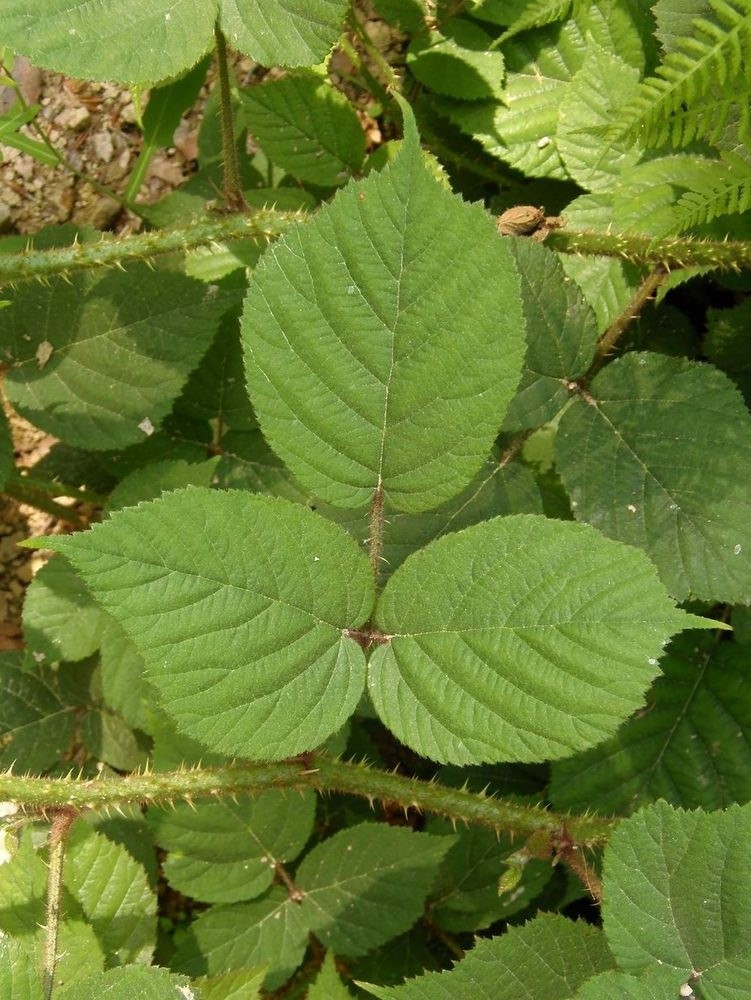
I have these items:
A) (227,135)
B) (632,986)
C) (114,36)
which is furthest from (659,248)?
(632,986)

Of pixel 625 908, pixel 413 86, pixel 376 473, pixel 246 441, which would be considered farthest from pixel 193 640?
pixel 413 86

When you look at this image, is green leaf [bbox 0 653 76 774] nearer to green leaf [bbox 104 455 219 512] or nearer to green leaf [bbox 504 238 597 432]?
green leaf [bbox 104 455 219 512]

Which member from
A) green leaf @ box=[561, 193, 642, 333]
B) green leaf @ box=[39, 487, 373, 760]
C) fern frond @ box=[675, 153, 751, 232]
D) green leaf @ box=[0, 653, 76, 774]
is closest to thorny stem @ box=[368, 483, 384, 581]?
green leaf @ box=[39, 487, 373, 760]

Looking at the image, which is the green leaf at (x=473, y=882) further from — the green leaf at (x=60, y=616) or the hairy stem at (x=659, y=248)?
the hairy stem at (x=659, y=248)

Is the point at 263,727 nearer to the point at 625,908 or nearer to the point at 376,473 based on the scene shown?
the point at 376,473

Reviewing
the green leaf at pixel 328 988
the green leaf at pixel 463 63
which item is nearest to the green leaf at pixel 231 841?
the green leaf at pixel 328 988

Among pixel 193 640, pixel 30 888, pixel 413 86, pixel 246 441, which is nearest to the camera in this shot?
pixel 193 640
